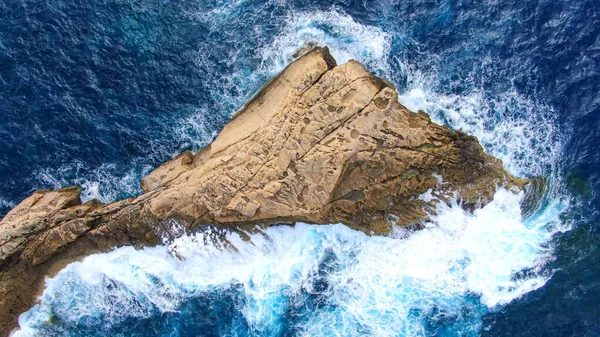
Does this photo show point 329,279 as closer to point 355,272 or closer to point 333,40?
point 355,272

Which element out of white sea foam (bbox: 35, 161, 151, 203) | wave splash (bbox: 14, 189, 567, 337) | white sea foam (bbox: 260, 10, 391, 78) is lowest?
wave splash (bbox: 14, 189, 567, 337)

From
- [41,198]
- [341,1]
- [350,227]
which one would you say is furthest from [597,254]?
[41,198]

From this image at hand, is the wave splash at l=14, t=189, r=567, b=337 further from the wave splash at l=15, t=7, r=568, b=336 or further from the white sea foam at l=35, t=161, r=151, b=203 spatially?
the white sea foam at l=35, t=161, r=151, b=203

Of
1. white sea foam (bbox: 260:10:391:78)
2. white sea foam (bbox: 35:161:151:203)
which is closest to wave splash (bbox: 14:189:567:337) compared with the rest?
white sea foam (bbox: 35:161:151:203)

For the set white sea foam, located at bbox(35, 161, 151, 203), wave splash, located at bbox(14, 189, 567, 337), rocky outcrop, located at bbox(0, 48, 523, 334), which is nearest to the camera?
rocky outcrop, located at bbox(0, 48, 523, 334)

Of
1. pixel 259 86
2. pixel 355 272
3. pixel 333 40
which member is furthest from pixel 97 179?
pixel 333 40

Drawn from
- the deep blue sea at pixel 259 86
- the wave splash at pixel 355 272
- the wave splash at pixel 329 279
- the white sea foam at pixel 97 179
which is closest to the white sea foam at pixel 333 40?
the deep blue sea at pixel 259 86

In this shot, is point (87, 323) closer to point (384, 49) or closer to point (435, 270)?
point (435, 270)

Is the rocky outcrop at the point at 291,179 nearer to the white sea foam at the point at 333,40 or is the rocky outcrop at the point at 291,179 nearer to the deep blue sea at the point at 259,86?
the deep blue sea at the point at 259,86
